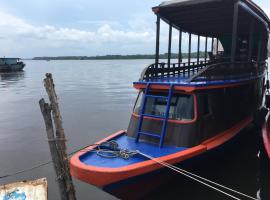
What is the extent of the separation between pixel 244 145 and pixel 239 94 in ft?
8.91

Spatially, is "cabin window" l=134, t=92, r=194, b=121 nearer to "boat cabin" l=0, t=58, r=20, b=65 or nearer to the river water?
the river water

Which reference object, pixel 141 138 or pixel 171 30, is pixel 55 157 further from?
pixel 171 30

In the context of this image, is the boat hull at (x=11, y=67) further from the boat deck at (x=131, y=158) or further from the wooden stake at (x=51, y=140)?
the wooden stake at (x=51, y=140)

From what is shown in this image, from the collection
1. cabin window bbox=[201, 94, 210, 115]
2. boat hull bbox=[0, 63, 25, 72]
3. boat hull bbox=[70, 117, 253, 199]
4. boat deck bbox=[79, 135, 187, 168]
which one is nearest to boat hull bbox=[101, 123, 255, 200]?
boat hull bbox=[70, 117, 253, 199]

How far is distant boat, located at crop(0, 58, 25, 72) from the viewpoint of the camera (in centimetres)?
6638

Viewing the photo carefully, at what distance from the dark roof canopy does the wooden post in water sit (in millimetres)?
5942

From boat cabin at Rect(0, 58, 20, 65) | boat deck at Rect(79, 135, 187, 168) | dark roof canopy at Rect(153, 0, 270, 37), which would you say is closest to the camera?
boat deck at Rect(79, 135, 187, 168)

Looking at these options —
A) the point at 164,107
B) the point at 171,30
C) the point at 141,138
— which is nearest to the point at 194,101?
the point at 164,107


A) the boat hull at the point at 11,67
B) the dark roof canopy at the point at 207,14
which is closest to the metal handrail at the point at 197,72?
the dark roof canopy at the point at 207,14

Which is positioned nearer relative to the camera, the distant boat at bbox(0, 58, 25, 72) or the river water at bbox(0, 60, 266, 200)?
the river water at bbox(0, 60, 266, 200)

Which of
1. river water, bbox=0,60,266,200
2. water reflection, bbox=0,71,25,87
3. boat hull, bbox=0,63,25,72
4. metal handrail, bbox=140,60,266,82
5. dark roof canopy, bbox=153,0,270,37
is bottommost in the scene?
river water, bbox=0,60,266,200

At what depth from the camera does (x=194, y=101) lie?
8.54 meters

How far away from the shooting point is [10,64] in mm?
67938

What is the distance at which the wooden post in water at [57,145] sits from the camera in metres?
6.96
